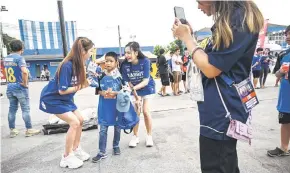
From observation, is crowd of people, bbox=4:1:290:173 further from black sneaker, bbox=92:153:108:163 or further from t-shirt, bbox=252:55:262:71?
t-shirt, bbox=252:55:262:71

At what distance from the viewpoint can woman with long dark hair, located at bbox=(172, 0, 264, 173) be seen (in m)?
1.28

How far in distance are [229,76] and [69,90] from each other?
6.86ft

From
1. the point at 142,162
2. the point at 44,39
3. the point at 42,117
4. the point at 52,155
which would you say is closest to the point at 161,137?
the point at 142,162

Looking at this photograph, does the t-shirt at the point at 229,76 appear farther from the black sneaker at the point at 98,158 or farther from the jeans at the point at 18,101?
the jeans at the point at 18,101

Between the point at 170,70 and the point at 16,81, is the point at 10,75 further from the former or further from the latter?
the point at 170,70

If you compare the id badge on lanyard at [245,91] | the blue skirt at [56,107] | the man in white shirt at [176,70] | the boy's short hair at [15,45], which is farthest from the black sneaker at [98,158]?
the man in white shirt at [176,70]

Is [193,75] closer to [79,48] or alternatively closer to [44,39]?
[79,48]

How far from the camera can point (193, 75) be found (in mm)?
1510

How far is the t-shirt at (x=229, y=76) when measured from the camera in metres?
1.28

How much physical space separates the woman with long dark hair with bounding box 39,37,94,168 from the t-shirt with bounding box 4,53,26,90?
1.79m

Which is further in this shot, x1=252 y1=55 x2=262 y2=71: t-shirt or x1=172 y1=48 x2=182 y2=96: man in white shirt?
x1=252 y1=55 x2=262 y2=71: t-shirt

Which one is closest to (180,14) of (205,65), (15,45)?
(205,65)

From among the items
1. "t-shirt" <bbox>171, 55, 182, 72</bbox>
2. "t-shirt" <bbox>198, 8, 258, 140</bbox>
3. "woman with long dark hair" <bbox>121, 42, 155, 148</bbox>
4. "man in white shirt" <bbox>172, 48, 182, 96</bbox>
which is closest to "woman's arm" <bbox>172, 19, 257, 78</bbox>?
"t-shirt" <bbox>198, 8, 258, 140</bbox>

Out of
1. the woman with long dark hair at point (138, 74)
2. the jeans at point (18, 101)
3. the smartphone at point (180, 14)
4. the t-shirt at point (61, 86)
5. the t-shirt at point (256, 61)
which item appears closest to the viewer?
the smartphone at point (180, 14)
